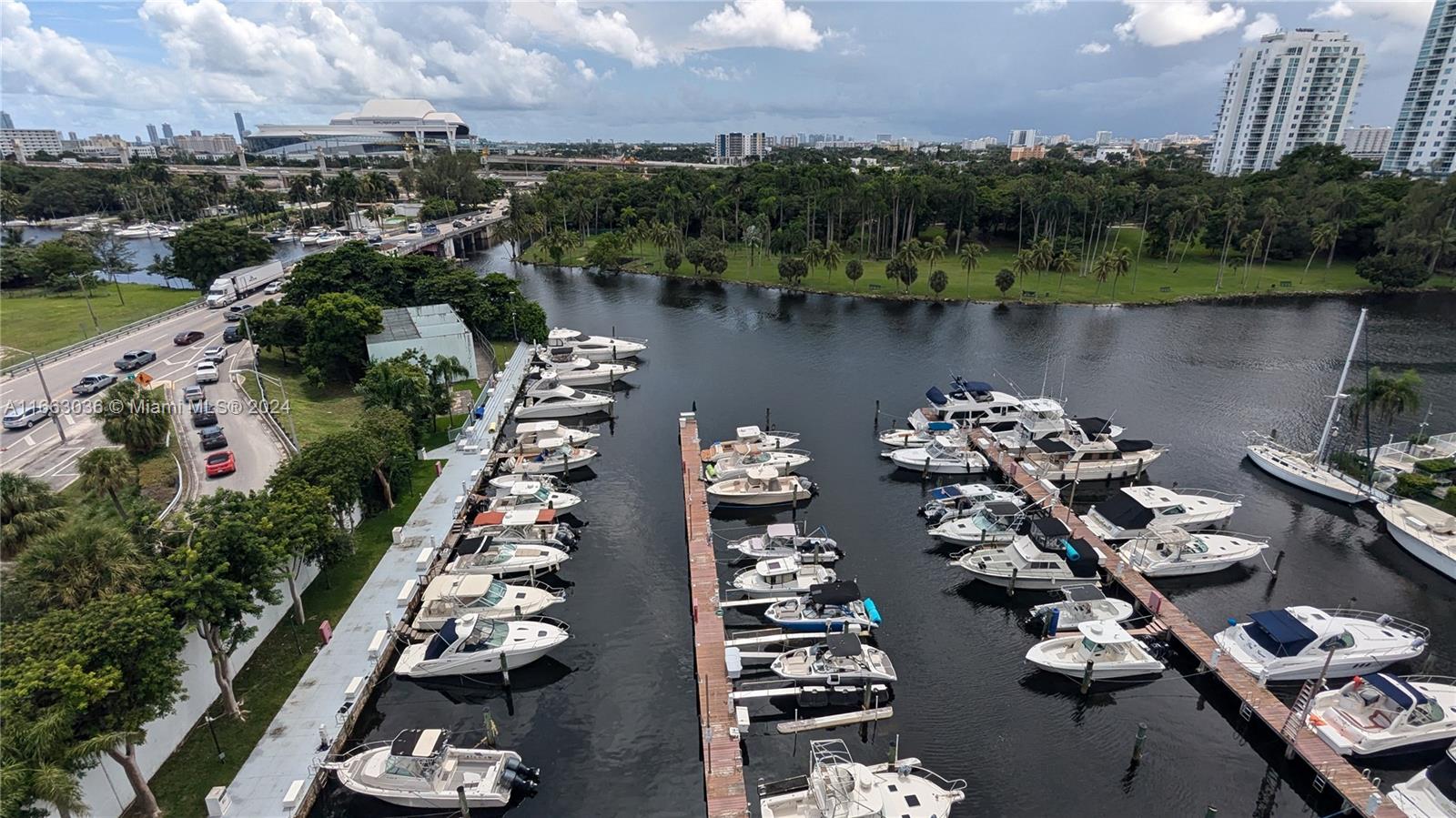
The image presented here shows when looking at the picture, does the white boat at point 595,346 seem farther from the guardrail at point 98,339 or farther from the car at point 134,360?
the guardrail at point 98,339

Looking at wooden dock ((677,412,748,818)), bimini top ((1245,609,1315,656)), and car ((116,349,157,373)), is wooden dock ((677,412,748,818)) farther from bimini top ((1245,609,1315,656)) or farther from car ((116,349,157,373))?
car ((116,349,157,373))

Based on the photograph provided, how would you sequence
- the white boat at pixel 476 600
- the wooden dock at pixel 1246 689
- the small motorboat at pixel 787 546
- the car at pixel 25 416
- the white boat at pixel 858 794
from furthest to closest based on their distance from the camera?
the car at pixel 25 416 < the small motorboat at pixel 787 546 < the white boat at pixel 476 600 < the wooden dock at pixel 1246 689 < the white boat at pixel 858 794

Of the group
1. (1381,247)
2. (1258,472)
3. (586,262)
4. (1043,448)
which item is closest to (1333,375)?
(1258,472)

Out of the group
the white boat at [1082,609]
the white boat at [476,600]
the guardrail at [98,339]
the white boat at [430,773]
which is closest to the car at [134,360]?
the guardrail at [98,339]

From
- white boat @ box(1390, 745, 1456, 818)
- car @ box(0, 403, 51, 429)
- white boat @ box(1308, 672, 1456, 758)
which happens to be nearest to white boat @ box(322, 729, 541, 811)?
white boat @ box(1390, 745, 1456, 818)

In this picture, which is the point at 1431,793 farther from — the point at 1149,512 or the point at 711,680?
the point at 711,680

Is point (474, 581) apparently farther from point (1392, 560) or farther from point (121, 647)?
point (1392, 560)
